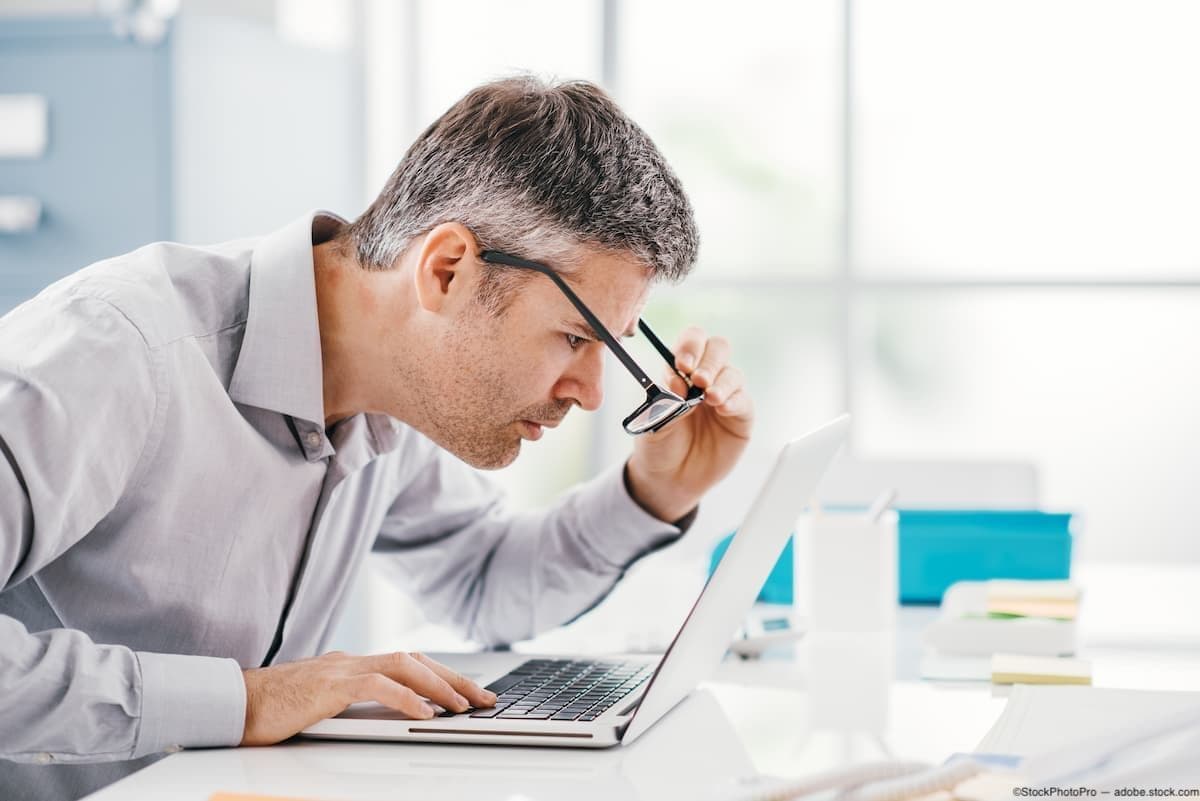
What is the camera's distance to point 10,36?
272cm

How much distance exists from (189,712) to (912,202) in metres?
3.57

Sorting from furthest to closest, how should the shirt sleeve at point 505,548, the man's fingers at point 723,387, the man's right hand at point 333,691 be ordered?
the shirt sleeve at point 505,548 → the man's fingers at point 723,387 → the man's right hand at point 333,691

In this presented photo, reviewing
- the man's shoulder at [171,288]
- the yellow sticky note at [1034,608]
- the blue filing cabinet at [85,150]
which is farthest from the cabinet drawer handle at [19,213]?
the yellow sticky note at [1034,608]

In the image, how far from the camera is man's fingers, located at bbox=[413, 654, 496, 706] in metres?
0.98

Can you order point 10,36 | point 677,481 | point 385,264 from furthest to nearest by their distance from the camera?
point 10,36, point 677,481, point 385,264

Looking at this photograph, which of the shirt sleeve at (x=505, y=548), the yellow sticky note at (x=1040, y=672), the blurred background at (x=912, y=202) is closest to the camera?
the yellow sticky note at (x=1040, y=672)

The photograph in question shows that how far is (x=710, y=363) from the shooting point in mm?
1382

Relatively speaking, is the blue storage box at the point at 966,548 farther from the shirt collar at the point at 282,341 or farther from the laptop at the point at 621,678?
the shirt collar at the point at 282,341

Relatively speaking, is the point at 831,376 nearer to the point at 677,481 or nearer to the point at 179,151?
the point at 179,151

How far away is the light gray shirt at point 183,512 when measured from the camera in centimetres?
92

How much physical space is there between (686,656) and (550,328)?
1.17ft

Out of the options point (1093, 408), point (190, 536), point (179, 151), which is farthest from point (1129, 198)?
point (190, 536)

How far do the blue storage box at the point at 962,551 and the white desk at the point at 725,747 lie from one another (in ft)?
0.99

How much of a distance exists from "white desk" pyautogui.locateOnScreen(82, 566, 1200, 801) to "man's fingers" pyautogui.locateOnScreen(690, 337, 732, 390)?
0.94ft
